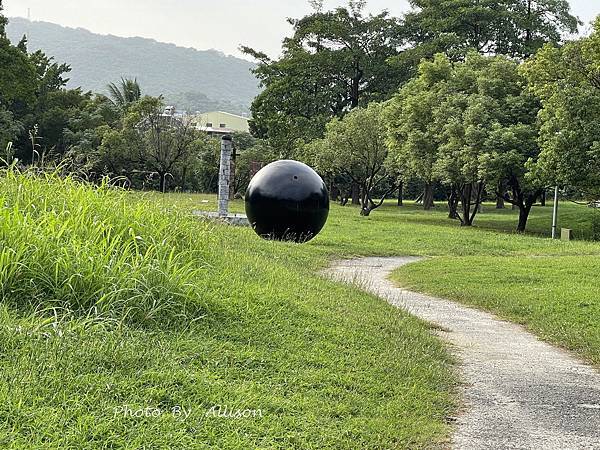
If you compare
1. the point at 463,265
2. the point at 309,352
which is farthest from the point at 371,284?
the point at 309,352

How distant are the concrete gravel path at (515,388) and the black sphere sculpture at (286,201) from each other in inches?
230

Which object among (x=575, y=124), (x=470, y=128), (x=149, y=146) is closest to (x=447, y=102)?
(x=470, y=128)

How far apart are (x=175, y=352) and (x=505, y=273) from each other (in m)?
9.77

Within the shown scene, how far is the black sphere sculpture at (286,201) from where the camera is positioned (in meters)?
15.1

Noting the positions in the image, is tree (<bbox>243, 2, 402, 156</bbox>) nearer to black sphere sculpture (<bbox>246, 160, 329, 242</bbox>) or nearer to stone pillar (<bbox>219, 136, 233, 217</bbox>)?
stone pillar (<bbox>219, 136, 233, 217</bbox>)

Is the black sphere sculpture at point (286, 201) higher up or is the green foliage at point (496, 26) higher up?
the green foliage at point (496, 26)

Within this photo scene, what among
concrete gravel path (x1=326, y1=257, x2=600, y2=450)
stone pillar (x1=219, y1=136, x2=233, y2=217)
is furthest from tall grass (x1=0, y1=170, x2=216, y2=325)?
stone pillar (x1=219, y1=136, x2=233, y2=217)

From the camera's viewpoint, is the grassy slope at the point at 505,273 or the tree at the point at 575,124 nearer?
the grassy slope at the point at 505,273

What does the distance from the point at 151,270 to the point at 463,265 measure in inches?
391

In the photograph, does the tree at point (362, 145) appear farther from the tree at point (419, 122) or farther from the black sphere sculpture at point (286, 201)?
the black sphere sculpture at point (286, 201)

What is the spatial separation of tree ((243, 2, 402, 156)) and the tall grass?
3970cm

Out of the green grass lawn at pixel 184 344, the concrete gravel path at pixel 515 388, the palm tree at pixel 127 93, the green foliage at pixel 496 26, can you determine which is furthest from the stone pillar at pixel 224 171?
the palm tree at pixel 127 93

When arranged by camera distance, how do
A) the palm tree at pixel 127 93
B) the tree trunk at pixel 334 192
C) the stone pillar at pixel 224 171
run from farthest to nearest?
the palm tree at pixel 127 93 < the tree trunk at pixel 334 192 < the stone pillar at pixel 224 171

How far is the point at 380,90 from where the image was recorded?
48312mm
